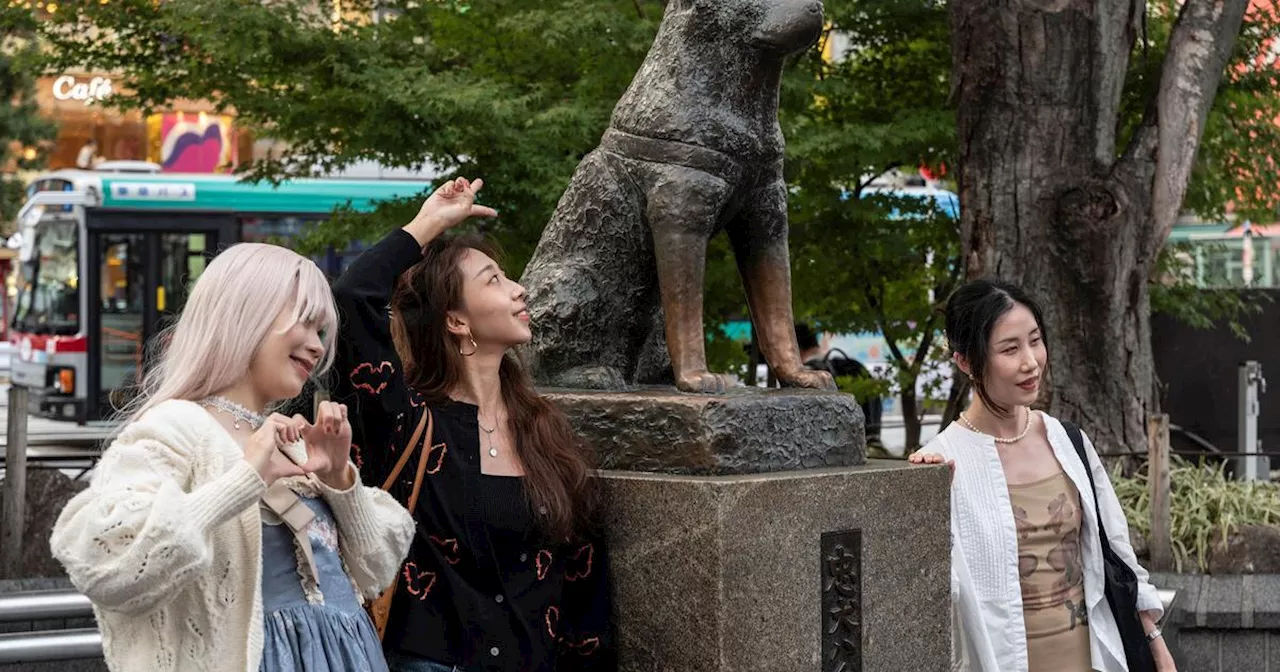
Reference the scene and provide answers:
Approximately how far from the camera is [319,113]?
10.1 meters

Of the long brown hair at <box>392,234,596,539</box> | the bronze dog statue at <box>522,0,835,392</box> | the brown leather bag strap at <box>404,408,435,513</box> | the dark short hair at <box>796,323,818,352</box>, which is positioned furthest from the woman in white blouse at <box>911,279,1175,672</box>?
the dark short hair at <box>796,323,818,352</box>

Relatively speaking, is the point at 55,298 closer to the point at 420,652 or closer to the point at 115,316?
the point at 115,316

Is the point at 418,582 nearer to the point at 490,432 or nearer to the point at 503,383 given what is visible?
the point at 490,432

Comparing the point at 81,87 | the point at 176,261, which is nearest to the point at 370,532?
the point at 176,261

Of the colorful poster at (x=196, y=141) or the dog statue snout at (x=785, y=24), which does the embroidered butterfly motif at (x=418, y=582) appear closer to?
the dog statue snout at (x=785, y=24)

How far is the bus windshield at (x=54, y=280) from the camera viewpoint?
1859 centimetres

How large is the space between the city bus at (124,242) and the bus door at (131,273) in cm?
1

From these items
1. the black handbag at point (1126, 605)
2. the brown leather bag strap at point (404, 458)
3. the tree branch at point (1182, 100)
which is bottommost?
the black handbag at point (1126, 605)

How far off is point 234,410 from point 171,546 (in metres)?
0.42

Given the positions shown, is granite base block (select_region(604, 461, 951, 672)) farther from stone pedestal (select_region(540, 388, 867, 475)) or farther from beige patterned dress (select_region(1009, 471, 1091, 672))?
beige patterned dress (select_region(1009, 471, 1091, 672))

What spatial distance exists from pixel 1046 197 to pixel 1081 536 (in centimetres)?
517

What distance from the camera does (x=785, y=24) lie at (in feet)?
12.8

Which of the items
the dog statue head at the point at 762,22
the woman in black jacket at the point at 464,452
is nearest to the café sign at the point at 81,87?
the dog statue head at the point at 762,22

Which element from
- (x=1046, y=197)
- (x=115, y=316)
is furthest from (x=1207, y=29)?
(x=115, y=316)
